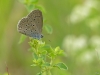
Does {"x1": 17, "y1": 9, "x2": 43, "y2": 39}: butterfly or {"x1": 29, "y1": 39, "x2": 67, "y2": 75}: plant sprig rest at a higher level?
{"x1": 17, "y1": 9, "x2": 43, "y2": 39}: butterfly

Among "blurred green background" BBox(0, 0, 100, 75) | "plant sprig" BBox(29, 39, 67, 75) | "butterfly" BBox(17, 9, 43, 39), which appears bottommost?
"plant sprig" BBox(29, 39, 67, 75)

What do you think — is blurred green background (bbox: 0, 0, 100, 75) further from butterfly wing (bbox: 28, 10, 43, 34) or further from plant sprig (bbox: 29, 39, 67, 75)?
plant sprig (bbox: 29, 39, 67, 75)

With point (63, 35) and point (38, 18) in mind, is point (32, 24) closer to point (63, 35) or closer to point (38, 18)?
point (38, 18)

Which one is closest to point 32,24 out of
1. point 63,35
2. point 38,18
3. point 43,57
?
point 38,18

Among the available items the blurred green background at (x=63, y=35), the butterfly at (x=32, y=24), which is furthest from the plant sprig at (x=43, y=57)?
the blurred green background at (x=63, y=35)

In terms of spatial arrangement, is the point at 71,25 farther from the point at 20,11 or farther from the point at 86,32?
the point at 20,11

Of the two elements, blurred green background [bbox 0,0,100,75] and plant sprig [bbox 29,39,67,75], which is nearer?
plant sprig [bbox 29,39,67,75]

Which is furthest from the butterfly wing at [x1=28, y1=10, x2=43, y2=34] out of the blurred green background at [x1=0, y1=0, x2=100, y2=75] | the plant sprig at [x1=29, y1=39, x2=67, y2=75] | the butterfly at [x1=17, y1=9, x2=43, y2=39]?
the blurred green background at [x1=0, y1=0, x2=100, y2=75]

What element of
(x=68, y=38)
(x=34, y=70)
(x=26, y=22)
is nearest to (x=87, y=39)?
(x=68, y=38)
